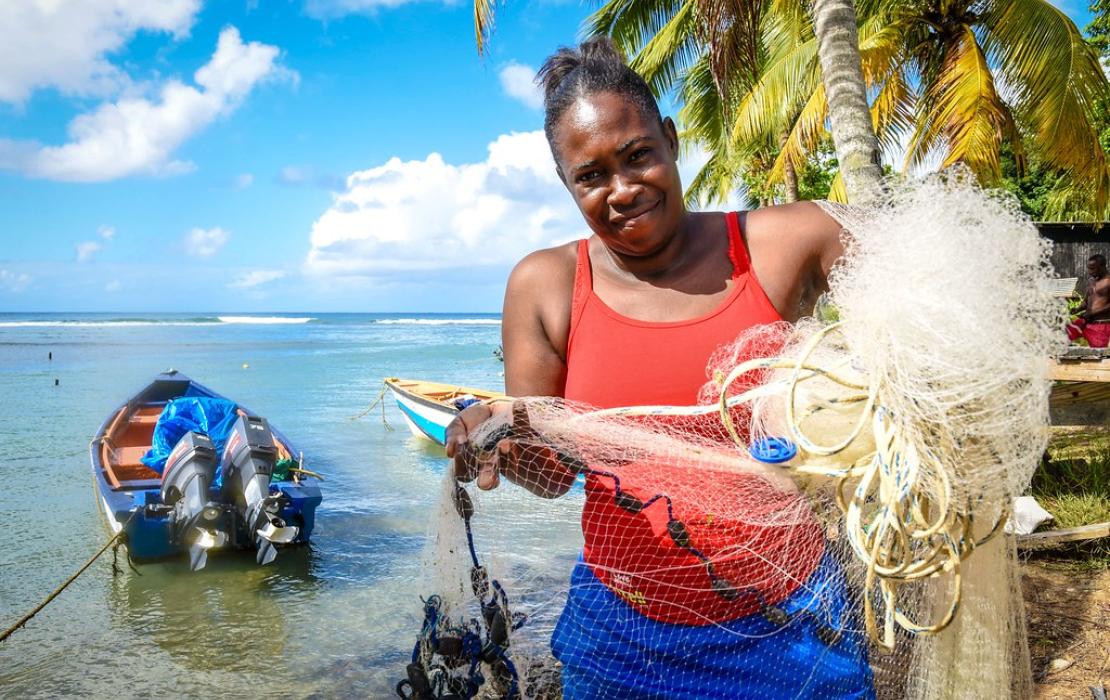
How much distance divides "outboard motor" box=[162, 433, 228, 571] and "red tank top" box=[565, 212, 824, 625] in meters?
5.80

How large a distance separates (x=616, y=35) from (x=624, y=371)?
12.9m

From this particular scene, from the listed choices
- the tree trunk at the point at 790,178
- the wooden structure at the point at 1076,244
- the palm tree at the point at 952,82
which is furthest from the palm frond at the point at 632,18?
the wooden structure at the point at 1076,244

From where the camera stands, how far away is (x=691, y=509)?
63.6 inches

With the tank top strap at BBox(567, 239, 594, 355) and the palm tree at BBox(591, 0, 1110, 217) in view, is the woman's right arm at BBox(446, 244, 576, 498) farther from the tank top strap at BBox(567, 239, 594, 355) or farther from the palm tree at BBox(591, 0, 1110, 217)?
the palm tree at BBox(591, 0, 1110, 217)

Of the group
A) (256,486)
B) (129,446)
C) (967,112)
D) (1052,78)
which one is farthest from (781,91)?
(129,446)

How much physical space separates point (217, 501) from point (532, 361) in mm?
5959

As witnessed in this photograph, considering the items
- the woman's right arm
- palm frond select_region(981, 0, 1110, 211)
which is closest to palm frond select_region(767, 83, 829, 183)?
palm frond select_region(981, 0, 1110, 211)

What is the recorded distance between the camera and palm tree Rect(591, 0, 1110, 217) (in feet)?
29.4

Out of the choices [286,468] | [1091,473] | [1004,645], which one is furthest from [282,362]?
[1004,645]

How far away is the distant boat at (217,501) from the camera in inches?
248

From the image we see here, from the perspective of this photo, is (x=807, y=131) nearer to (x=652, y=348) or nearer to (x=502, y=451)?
(x=652, y=348)

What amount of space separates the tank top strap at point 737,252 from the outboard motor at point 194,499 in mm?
6106

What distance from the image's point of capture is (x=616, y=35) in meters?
13.2

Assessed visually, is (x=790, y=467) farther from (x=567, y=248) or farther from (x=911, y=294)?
(x=567, y=248)
